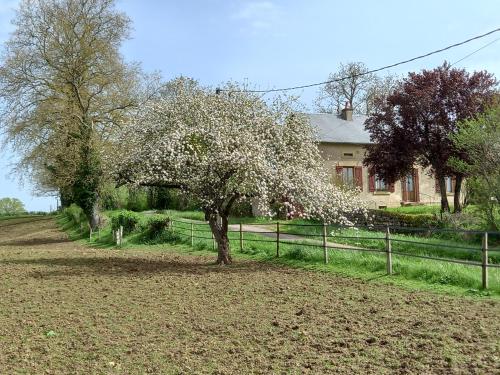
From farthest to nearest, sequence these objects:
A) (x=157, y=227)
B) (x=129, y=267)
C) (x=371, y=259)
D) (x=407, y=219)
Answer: (x=407, y=219) < (x=157, y=227) < (x=129, y=267) < (x=371, y=259)

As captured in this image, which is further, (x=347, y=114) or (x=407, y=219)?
(x=347, y=114)

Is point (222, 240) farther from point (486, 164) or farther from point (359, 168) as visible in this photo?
point (359, 168)

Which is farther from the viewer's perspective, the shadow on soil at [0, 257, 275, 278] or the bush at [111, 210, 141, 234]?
the bush at [111, 210, 141, 234]

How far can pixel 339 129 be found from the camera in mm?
36562

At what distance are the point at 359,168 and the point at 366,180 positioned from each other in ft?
3.24

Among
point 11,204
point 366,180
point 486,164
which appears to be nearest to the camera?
point 486,164

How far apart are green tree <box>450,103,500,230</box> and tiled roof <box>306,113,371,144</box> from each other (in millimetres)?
14340

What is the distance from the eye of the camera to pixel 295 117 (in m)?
15.5

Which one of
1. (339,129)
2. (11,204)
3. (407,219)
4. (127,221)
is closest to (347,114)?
(339,129)

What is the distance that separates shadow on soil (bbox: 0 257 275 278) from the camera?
14344 mm

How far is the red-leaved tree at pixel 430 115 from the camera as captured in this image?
2697 centimetres

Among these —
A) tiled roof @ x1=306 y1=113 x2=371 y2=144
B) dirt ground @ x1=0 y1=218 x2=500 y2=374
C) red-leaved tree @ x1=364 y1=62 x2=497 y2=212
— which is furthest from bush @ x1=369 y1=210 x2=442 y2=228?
dirt ground @ x1=0 y1=218 x2=500 y2=374

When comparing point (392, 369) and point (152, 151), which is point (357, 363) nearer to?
point (392, 369)

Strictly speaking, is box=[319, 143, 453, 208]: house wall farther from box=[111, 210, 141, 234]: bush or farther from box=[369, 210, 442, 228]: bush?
box=[111, 210, 141, 234]: bush
